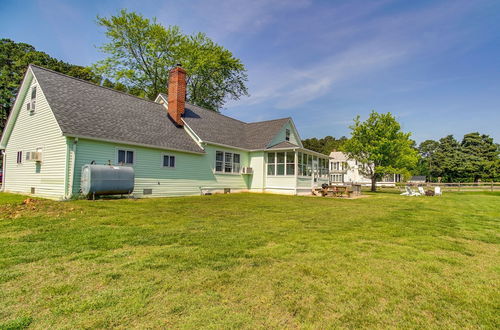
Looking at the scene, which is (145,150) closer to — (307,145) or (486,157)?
(486,157)

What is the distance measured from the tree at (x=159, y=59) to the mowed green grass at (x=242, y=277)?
30198 mm

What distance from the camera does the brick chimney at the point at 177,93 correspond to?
698 inches

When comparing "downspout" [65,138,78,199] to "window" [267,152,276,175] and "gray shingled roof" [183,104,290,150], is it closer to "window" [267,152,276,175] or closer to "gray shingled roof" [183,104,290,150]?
"gray shingled roof" [183,104,290,150]

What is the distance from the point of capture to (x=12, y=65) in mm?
33156

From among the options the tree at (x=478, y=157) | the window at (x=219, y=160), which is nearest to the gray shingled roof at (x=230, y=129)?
the window at (x=219, y=160)

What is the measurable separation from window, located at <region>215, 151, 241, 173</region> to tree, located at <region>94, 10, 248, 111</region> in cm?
1745

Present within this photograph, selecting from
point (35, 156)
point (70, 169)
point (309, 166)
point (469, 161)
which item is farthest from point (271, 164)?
point (469, 161)

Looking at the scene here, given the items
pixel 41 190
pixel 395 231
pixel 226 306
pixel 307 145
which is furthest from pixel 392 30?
pixel 307 145

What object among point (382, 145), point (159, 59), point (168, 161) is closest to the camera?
point (168, 161)

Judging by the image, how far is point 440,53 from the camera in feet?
47.9

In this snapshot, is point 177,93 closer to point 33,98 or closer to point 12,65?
point 33,98

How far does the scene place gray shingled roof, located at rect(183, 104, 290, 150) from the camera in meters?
18.3

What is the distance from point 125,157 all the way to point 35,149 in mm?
4820

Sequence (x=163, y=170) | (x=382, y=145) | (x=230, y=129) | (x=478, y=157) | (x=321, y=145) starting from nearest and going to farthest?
(x=163, y=170)
(x=230, y=129)
(x=382, y=145)
(x=478, y=157)
(x=321, y=145)
